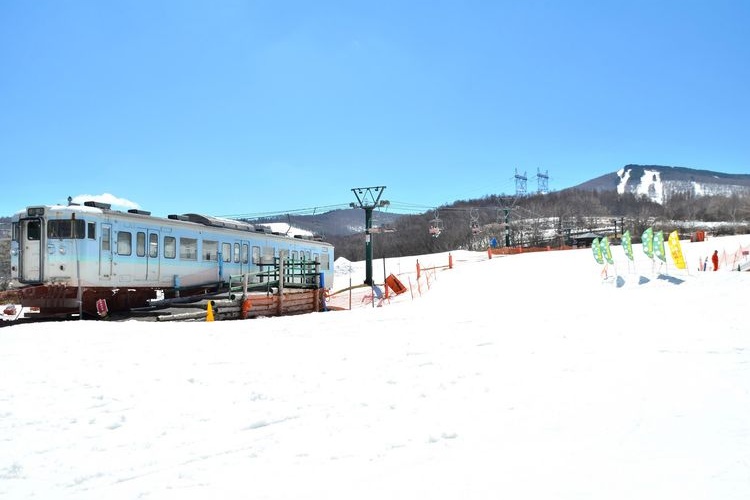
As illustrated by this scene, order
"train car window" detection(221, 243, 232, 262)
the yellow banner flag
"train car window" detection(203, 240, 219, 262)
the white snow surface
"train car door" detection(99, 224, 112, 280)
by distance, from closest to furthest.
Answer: the white snow surface
"train car door" detection(99, 224, 112, 280)
"train car window" detection(203, 240, 219, 262)
"train car window" detection(221, 243, 232, 262)
the yellow banner flag

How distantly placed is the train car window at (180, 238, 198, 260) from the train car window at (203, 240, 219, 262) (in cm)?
50

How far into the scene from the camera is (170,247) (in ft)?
55.9

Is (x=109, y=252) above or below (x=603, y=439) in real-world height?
above

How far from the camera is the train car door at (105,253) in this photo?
48.2 feet

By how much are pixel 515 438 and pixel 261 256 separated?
61.1ft

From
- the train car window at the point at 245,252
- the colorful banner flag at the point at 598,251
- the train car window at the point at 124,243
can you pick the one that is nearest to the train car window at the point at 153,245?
the train car window at the point at 124,243

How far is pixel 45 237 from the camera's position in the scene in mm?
14312

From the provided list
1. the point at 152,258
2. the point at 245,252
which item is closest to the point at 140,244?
the point at 152,258

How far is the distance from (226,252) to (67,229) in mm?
6205

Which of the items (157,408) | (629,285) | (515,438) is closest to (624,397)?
(515,438)

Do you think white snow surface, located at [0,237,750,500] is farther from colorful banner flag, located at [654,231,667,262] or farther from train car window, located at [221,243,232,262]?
colorful banner flag, located at [654,231,667,262]

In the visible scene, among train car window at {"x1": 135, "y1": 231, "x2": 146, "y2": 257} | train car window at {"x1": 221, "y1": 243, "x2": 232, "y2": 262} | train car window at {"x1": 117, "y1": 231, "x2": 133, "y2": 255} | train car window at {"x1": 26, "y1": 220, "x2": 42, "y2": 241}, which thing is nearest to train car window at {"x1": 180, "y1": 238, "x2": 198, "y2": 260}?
train car window at {"x1": 221, "y1": 243, "x2": 232, "y2": 262}

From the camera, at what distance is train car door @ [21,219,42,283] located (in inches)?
563

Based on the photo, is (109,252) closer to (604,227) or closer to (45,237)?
(45,237)
